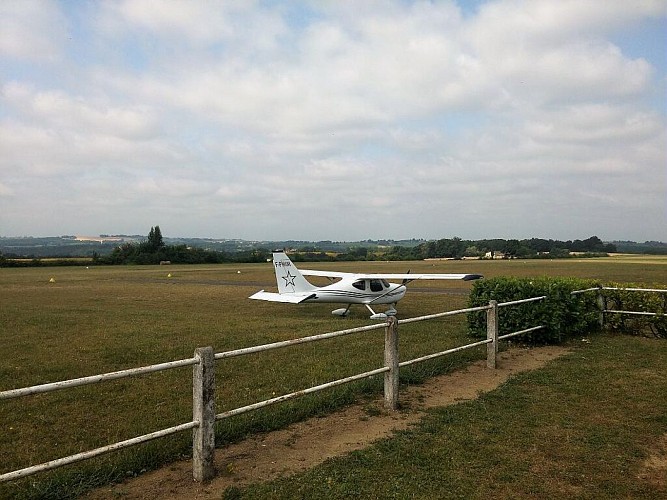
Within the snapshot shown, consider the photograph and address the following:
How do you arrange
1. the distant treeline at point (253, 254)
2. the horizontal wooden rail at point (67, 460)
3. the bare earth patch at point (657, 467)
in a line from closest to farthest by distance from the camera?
the horizontal wooden rail at point (67, 460) → the bare earth patch at point (657, 467) → the distant treeline at point (253, 254)

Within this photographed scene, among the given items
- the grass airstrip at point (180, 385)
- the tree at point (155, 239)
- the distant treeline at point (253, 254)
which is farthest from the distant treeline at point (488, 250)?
the grass airstrip at point (180, 385)

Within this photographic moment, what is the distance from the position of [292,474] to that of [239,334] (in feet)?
31.7

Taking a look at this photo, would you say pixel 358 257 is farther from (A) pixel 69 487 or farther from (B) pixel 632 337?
(A) pixel 69 487

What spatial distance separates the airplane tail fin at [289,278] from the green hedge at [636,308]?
10.4 meters

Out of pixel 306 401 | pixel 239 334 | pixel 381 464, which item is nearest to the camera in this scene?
pixel 381 464

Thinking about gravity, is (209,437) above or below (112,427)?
above

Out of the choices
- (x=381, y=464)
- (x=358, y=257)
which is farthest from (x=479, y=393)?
(x=358, y=257)

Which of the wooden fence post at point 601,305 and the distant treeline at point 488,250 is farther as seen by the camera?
the distant treeline at point 488,250

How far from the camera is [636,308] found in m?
12.5

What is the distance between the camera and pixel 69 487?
177 inches

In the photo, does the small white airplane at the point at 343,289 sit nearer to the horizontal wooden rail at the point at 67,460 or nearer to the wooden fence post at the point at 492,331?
the wooden fence post at the point at 492,331

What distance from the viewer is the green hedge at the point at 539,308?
11211 millimetres

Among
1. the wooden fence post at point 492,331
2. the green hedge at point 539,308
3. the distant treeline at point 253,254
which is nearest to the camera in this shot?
the wooden fence post at point 492,331

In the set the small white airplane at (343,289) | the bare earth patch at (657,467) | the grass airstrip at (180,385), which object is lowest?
the grass airstrip at (180,385)
